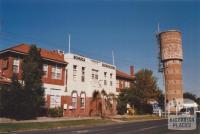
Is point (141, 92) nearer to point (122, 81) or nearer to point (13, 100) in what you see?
point (122, 81)

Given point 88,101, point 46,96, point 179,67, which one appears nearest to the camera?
point 46,96

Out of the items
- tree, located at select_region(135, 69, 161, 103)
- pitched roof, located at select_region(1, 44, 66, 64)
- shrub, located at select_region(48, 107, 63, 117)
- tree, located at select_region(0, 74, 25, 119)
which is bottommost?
shrub, located at select_region(48, 107, 63, 117)

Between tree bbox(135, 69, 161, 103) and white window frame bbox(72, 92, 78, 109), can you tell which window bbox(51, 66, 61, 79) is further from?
tree bbox(135, 69, 161, 103)

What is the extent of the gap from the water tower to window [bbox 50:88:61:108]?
43.5 m

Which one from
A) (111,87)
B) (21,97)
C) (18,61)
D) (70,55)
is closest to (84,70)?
(70,55)

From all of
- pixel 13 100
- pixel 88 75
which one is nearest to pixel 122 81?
pixel 88 75

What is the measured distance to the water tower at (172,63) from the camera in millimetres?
80562

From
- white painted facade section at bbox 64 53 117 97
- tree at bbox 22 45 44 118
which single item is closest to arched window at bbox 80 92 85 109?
white painted facade section at bbox 64 53 117 97

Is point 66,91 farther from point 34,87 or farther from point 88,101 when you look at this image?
point 34,87

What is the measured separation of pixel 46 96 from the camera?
40500 millimetres

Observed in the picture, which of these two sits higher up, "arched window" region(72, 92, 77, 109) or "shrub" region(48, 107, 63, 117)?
"arched window" region(72, 92, 77, 109)

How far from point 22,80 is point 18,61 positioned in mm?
4330

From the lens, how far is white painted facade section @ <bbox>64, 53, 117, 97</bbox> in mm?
45500

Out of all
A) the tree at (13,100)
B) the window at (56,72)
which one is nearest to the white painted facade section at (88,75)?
the window at (56,72)
